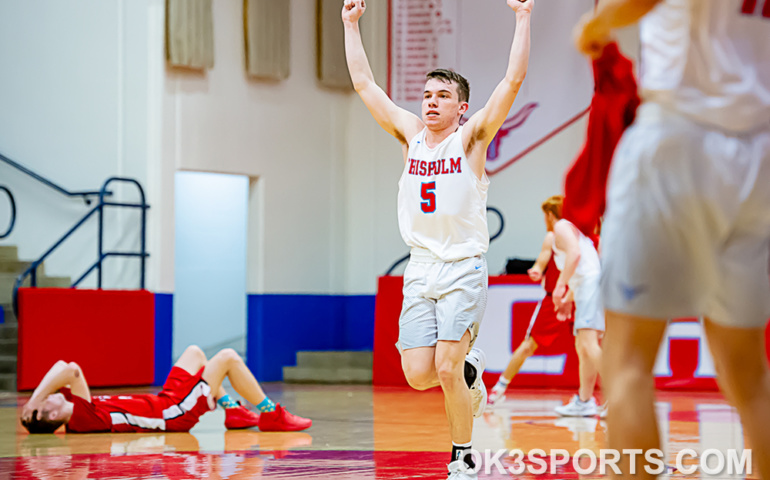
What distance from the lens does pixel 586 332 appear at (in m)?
7.65

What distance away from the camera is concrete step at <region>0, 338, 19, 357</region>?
11.5 m

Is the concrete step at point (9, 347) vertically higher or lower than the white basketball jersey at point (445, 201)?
lower

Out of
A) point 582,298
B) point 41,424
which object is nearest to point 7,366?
point 41,424

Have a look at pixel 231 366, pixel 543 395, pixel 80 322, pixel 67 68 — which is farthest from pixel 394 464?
pixel 67 68

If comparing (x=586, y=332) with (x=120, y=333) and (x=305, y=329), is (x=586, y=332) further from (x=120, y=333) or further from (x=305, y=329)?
(x=305, y=329)

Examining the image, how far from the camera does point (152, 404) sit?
21.8 feet

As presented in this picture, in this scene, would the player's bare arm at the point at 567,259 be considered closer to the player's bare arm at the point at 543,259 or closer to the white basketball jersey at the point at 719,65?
the player's bare arm at the point at 543,259

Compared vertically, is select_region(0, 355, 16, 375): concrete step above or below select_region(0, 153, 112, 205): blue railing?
below

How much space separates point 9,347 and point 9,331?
10.7 inches

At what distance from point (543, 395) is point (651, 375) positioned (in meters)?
8.47

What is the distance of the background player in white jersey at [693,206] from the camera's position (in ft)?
6.91

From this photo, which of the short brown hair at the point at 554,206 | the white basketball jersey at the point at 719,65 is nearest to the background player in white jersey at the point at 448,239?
the white basketball jersey at the point at 719,65

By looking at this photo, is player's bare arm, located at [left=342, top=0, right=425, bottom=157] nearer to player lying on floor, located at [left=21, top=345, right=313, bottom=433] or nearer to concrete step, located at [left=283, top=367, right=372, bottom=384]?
player lying on floor, located at [left=21, top=345, right=313, bottom=433]

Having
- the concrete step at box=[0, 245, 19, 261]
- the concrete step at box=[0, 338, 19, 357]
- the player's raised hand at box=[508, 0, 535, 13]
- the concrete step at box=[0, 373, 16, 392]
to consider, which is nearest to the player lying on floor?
the player's raised hand at box=[508, 0, 535, 13]
